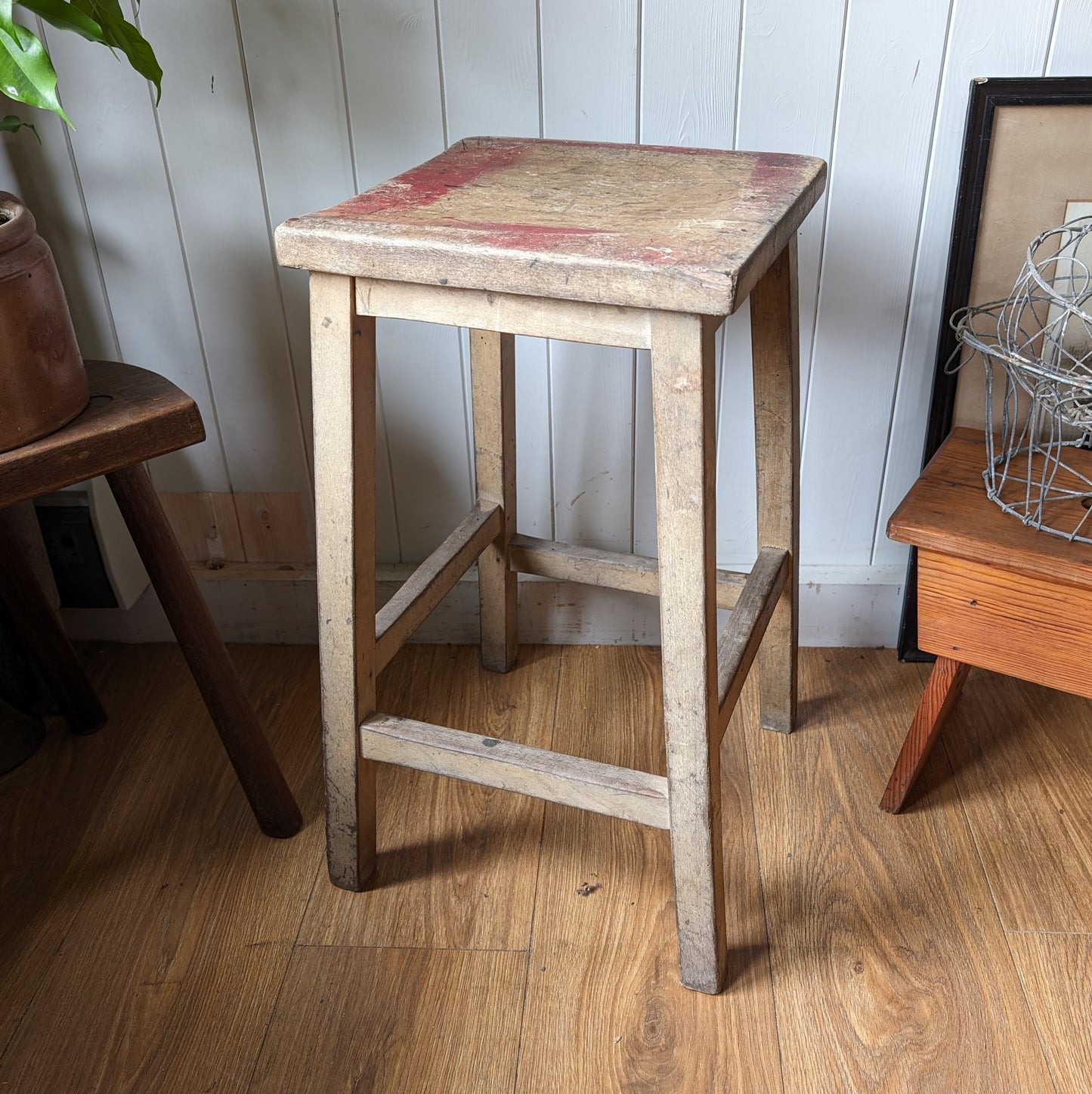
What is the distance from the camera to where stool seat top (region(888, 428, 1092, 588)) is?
1.03 metres

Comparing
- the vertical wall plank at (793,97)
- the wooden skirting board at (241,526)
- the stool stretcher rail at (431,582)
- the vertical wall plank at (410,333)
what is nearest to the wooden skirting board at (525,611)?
the wooden skirting board at (241,526)

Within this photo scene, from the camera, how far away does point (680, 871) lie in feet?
3.25

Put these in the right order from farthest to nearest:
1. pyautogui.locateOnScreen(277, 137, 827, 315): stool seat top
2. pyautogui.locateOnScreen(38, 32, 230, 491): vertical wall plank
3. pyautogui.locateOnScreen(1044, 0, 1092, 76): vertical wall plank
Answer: pyautogui.locateOnScreen(38, 32, 230, 491): vertical wall plank < pyautogui.locateOnScreen(1044, 0, 1092, 76): vertical wall plank < pyautogui.locateOnScreen(277, 137, 827, 315): stool seat top

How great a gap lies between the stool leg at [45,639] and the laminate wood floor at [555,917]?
1.6 inches

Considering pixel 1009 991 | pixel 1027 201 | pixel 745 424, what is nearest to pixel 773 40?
pixel 1027 201

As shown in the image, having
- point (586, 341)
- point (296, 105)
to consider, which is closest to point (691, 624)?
point (586, 341)

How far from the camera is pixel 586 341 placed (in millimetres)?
796

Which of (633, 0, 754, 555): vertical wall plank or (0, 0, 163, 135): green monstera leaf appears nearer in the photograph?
(0, 0, 163, 135): green monstera leaf

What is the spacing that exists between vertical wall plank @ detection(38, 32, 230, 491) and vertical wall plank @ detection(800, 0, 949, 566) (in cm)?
78

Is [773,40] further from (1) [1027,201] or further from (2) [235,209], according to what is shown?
(2) [235,209]

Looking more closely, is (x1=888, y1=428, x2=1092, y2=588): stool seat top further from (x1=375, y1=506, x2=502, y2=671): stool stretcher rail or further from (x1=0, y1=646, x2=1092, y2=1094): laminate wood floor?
(x1=375, y1=506, x2=502, y2=671): stool stretcher rail

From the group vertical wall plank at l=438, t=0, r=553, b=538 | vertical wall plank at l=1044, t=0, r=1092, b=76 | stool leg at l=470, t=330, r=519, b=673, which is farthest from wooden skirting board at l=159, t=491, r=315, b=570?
vertical wall plank at l=1044, t=0, r=1092, b=76

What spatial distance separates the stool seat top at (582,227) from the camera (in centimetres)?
75

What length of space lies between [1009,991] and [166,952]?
2.78 feet
